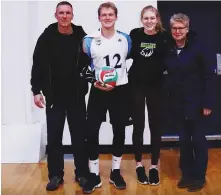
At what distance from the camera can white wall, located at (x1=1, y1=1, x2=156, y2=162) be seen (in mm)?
3873

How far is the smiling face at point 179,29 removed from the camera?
2.79 m

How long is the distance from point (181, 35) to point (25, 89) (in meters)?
1.92

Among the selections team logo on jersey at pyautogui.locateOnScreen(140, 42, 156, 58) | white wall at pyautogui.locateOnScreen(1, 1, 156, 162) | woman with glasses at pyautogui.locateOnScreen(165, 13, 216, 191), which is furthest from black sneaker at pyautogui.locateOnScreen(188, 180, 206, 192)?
white wall at pyautogui.locateOnScreen(1, 1, 156, 162)

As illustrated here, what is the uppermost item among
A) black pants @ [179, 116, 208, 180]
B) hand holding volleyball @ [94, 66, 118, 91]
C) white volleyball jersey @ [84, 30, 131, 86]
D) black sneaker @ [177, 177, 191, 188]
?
white volleyball jersey @ [84, 30, 131, 86]

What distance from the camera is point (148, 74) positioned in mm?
2936

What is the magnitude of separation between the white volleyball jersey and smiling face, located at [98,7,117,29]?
0.10 metres

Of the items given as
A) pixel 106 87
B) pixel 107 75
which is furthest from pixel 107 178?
pixel 107 75

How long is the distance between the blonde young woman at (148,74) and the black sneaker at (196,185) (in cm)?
28

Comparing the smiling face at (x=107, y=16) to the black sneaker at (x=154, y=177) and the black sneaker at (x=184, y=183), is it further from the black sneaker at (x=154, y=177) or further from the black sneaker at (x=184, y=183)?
the black sneaker at (x=184, y=183)

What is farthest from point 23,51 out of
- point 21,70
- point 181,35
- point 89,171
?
point 181,35

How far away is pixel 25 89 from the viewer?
3.98 metres

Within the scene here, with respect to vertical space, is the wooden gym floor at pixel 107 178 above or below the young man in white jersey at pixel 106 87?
below

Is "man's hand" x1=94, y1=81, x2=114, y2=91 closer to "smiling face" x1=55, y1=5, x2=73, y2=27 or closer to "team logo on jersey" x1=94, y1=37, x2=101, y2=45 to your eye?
"team logo on jersey" x1=94, y1=37, x2=101, y2=45

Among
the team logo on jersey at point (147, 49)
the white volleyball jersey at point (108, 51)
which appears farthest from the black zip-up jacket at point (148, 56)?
the white volleyball jersey at point (108, 51)
